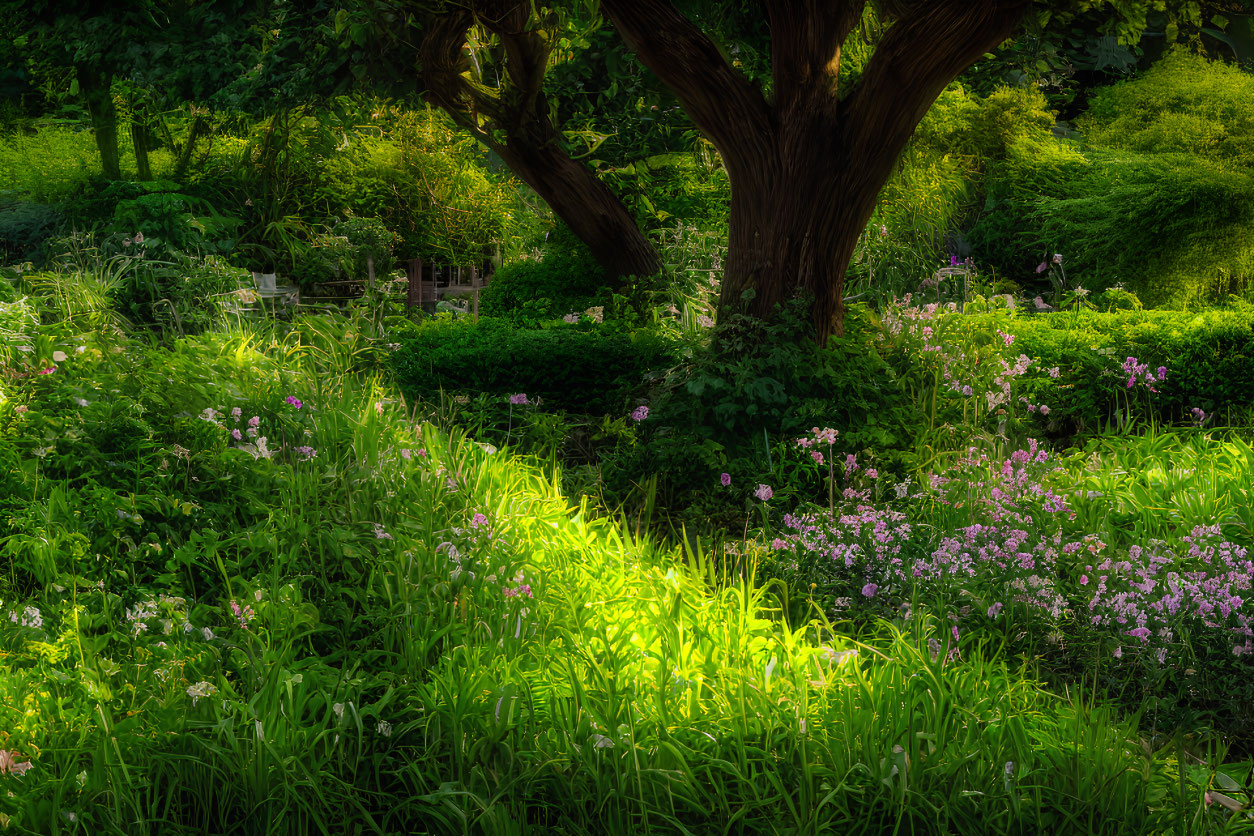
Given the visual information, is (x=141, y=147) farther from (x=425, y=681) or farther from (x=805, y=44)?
(x=425, y=681)

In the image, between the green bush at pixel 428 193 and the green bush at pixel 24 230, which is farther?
the green bush at pixel 428 193

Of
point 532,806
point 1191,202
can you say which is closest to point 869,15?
point 1191,202

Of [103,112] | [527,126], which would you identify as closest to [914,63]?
[527,126]

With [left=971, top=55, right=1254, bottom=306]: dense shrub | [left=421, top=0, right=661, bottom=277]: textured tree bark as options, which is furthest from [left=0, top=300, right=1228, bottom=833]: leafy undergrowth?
[left=971, top=55, right=1254, bottom=306]: dense shrub

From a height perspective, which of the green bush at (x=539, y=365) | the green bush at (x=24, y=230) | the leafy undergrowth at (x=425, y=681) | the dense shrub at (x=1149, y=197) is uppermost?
the dense shrub at (x=1149, y=197)

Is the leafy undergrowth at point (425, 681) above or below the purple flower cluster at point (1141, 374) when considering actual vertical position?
below

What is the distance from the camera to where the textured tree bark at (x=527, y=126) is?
7734mm

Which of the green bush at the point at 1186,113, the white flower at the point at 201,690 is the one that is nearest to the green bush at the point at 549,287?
the green bush at the point at 1186,113

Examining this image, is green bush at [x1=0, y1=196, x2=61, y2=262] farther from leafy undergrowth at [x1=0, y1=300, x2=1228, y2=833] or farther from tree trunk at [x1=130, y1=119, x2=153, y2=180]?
leafy undergrowth at [x1=0, y1=300, x2=1228, y2=833]

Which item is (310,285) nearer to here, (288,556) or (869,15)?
(869,15)

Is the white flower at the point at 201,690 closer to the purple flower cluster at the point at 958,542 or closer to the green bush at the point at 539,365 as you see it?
the purple flower cluster at the point at 958,542

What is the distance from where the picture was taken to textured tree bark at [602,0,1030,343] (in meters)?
5.79

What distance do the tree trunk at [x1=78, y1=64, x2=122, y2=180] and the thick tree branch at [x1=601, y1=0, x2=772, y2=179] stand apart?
863 centimetres

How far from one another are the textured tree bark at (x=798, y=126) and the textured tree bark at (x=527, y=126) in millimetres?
1905
